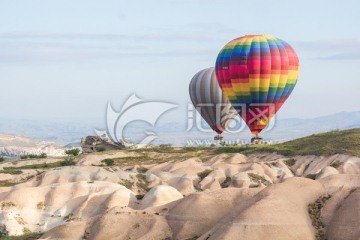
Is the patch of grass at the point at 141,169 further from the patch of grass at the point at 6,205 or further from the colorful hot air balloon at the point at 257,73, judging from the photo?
the patch of grass at the point at 6,205

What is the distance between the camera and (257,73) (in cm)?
13750

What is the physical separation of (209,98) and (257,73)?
1394 inches

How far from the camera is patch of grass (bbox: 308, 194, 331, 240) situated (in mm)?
59125

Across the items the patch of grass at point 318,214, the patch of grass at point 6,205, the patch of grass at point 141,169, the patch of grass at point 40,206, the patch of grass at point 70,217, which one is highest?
the patch of grass at point 318,214

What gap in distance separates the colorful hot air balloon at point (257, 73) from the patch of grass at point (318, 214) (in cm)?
7506

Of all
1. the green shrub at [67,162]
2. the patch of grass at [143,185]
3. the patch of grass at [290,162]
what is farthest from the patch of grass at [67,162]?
the patch of grass at [290,162]

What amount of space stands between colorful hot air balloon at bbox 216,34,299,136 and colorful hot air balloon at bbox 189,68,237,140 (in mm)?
25294

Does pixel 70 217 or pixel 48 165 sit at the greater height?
pixel 70 217

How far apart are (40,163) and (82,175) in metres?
37.1

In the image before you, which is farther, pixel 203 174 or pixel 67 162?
pixel 67 162

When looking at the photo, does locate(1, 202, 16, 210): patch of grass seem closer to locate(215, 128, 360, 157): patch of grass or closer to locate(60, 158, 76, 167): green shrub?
locate(60, 158, 76, 167): green shrub

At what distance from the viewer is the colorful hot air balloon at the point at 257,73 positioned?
450 feet

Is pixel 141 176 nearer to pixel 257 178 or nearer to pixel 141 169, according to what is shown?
pixel 141 169

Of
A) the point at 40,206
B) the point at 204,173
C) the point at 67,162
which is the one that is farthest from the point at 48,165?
the point at 40,206
